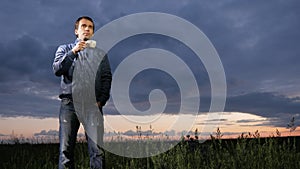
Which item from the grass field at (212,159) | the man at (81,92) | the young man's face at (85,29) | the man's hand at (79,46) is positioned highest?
the young man's face at (85,29)

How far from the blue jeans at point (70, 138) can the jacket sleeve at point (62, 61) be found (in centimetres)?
45

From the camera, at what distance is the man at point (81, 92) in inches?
214

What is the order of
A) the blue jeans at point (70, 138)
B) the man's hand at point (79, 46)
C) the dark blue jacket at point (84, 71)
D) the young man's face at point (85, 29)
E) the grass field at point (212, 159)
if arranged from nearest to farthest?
the man's hand at point (79, 46) → the blue jeans at point (70, 138) → the dark blue jacket at point (84, 71) → the young man's face at point (85, 29) → the grass field at point (212, 159)

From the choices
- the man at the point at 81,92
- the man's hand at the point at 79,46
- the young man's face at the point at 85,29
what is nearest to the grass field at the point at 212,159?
the man at the point at 81,92

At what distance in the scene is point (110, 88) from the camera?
227 inches

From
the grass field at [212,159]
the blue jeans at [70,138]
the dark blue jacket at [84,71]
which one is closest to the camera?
the blue jeans at [70,138]

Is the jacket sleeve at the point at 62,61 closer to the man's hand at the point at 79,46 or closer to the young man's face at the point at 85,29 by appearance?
the man's hand at the point at 79,46

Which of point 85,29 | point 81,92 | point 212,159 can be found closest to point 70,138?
point 81,92

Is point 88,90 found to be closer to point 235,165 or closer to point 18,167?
point 235,165

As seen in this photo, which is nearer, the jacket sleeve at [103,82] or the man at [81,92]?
the man at [81,92]

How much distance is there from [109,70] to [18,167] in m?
3.55

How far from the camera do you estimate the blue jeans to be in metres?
5.42

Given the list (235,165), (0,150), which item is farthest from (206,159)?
(0,150)

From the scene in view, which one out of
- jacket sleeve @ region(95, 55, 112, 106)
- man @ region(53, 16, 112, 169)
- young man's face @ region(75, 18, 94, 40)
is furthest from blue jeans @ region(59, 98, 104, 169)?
young man's face @ region(75, 18, 94, 40)
